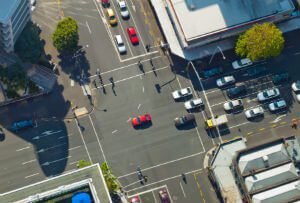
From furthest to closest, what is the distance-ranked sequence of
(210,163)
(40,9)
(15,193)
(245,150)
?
(40,9)
(210,163)
(245,150)
(15,193)

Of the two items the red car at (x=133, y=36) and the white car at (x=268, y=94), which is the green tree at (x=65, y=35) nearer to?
the red car at (x=133, y=36)

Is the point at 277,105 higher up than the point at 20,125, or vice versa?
the point at 20,125

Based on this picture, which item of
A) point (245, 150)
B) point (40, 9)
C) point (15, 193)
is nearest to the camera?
point (15, 193)

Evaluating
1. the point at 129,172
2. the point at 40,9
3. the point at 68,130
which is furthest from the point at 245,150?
the point at 40,9

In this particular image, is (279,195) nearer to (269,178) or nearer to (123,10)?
(269,178)

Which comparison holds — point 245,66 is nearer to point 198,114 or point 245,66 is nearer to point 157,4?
point 198,114

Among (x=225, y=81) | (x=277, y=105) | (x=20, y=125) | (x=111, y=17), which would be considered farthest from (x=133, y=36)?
(x=277, y=105)

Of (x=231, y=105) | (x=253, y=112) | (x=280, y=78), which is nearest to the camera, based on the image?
(x=253, y=112)
